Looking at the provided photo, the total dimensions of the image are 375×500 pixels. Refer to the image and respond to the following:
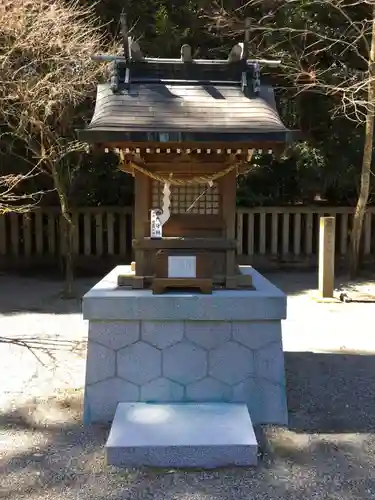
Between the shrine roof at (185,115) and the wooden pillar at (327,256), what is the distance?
3757 millimetres

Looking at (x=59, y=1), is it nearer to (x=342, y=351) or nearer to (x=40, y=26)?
(x=40, y=26)

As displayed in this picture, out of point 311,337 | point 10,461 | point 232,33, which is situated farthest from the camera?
point 232,33

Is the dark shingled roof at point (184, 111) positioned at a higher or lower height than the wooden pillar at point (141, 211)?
higher

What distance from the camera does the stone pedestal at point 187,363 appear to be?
368 centimetres

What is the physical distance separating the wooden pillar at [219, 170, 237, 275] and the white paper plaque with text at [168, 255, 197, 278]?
0.30 metres

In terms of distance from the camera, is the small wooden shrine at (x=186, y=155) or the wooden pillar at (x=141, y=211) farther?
the wooden pillar at (x=141, y=211)

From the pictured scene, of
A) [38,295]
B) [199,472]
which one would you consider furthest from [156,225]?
[38,295]

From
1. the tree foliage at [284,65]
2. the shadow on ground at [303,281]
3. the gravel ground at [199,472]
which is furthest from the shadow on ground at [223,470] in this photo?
the tree foliage at [284,65]

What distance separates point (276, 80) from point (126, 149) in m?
6.31

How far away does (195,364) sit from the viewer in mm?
3705

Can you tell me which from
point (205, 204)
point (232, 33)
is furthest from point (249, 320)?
point (232, 33)

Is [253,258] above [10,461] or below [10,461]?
below

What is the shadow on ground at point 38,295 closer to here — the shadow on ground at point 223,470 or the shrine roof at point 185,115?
the shadow on ground at point 223,470

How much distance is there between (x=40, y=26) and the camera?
680 centimetres
